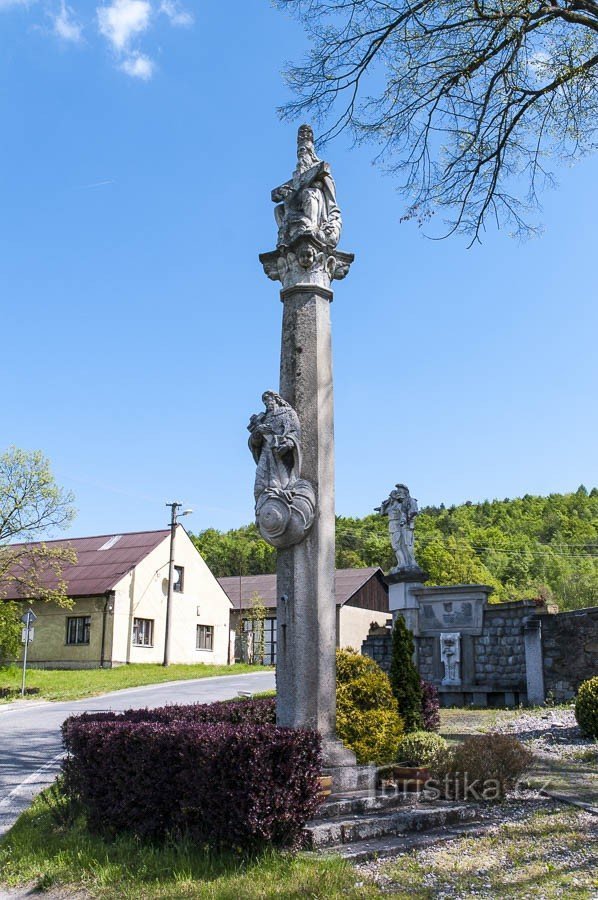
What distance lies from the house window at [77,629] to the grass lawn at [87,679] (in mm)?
1509

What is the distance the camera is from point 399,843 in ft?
18.8

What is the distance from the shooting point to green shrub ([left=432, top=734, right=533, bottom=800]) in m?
7.03

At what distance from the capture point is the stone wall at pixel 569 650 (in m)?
15.7

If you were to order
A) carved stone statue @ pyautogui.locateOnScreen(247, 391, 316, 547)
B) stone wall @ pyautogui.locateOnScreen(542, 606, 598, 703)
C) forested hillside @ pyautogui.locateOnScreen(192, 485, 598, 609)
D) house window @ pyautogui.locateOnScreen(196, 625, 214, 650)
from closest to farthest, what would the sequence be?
carved stone statue @ pyautogui.locateOnScreen(247, 391, 316, 547) < stone wall @ pyautogui.locateOnScreen(542, 606, 598, 703) < house window @ pyautogui.locateOnScreen(196, 625, 214, 650) < forested hillside @ pyautogui.locateOnScreen(192, 485, 598, 609)

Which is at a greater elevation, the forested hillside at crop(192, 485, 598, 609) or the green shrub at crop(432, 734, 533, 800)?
the forested hillside at crop(192, 485, 598, 609)

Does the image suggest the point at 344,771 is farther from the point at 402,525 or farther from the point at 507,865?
the point at 402,525

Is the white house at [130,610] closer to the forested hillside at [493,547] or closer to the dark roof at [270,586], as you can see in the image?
the dark roof at [270,586]

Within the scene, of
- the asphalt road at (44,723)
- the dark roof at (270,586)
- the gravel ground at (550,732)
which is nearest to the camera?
the asphalt road at (44,723)

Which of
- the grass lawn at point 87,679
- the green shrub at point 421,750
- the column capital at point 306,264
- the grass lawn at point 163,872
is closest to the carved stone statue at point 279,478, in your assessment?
the column capital at point 306,264

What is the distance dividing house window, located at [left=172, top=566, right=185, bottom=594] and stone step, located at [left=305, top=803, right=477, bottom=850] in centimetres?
3188

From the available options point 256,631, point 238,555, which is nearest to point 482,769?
point 256,631

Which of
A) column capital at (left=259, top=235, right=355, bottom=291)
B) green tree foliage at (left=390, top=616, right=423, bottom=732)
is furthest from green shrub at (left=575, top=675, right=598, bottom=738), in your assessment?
column capital at (left=259, top=235, right=355, bottom=291)

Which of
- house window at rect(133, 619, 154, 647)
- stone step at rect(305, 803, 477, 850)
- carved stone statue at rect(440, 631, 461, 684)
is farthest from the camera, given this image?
house window at rect(133, 619, 154, 647)

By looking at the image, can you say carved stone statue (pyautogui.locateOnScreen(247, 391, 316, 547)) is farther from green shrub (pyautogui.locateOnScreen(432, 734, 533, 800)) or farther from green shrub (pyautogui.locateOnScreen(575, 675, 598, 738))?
green shrub (pyautogui.locateOnScreen(575, 675, 598, 738))
